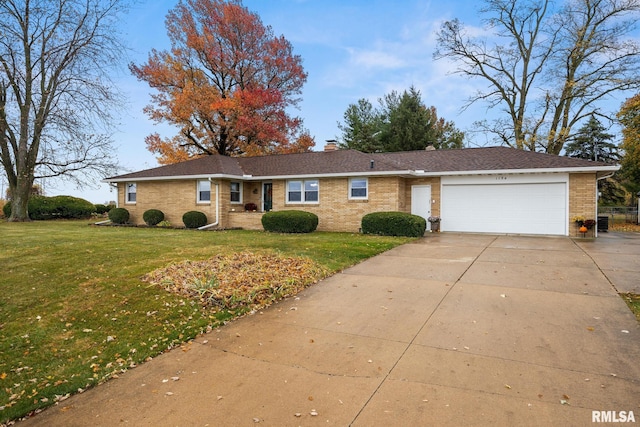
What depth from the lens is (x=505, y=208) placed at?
50.5 feet

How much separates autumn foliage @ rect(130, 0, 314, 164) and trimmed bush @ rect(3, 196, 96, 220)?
6259mm

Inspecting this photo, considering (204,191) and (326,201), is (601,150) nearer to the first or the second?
(326,201)

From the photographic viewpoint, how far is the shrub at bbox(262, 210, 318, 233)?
15.4 m

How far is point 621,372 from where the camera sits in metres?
3.37

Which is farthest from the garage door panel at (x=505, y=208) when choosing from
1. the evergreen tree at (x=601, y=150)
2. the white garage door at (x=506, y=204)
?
the evergreen tree at (x=601, y=150)

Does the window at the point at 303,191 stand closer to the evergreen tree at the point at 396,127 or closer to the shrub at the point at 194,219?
the shrub at the point at 194,219

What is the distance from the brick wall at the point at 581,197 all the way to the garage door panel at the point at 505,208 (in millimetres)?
263

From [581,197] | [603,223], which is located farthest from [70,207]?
[603,223]

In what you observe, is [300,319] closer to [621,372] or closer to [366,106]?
[621,372]

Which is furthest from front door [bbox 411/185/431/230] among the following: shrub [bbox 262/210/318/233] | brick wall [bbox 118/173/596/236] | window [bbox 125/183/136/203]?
window [bbox 125/183/136/203]

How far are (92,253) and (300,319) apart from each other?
7010mm

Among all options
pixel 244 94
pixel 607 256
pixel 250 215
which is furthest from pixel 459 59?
pixel 607 256

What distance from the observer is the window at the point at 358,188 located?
16428 millimetres

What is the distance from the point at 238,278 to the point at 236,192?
13.2m
